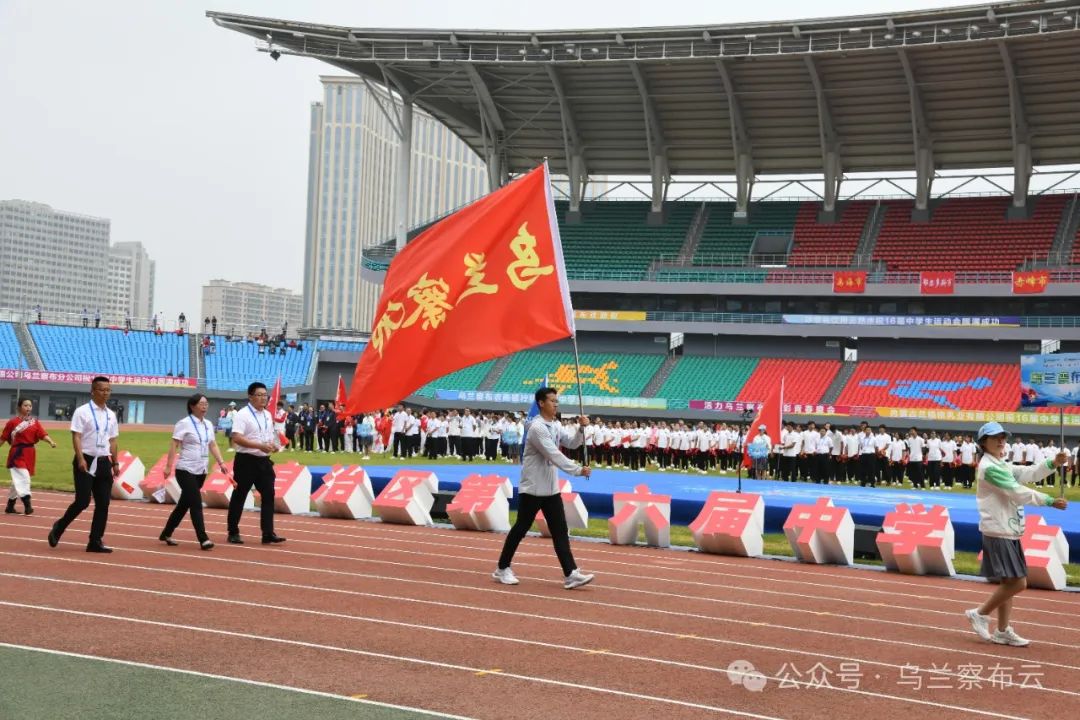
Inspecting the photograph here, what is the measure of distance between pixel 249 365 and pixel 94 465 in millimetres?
47639

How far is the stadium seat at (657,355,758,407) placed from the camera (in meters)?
44.5

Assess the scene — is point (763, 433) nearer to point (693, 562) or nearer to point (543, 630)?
point (693, 562)

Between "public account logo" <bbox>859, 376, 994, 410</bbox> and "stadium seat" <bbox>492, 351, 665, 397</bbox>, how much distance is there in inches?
348

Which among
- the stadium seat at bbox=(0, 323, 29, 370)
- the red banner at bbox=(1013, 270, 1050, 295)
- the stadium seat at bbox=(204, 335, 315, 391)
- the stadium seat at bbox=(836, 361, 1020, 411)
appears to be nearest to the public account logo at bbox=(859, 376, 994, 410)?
the stadium seat at bbox=(836, 361, 1020, 411)

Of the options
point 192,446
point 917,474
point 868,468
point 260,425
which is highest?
point 260,425

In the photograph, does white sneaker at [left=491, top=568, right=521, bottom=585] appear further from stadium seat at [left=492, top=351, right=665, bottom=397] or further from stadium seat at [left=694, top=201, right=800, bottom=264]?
stadium seat at [left=694, top=201, right=800, bottom=264]

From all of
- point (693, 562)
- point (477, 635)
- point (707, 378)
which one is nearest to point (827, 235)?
point (707, 378)

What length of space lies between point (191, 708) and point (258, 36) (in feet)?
129

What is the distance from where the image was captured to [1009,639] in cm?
796

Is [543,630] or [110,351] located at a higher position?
[110,351]

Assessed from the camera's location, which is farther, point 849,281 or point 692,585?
point 849,281

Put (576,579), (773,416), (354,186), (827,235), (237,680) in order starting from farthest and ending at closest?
(354,186) < (827,235) < (773,416) < (576,579) < (237,680)

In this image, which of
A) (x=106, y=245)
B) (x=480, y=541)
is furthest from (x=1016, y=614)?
A: (x=106, y=245)

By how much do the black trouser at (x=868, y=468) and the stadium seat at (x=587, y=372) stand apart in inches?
752
